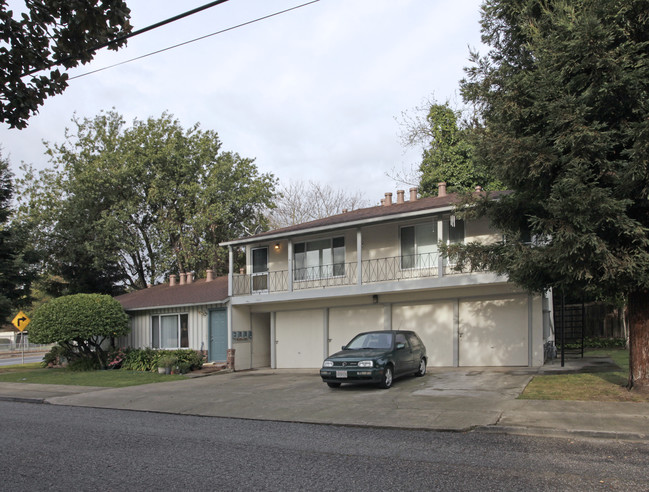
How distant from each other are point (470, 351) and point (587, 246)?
29.9 ft

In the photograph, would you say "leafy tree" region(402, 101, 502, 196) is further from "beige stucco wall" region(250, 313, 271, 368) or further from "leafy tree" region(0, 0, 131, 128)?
"leafy tree" region(0, 0, 131, 128)

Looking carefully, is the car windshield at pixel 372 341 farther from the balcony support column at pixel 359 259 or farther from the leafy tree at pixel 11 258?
the leafy tree at pixel 11 258

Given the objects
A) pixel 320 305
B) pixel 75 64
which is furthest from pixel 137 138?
pixel 75 64

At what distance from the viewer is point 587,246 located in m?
9.77

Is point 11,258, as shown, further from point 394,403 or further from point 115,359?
point 394,403

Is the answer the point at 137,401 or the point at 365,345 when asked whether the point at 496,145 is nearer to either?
the point at 365,345

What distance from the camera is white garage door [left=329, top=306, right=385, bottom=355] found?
799 inches

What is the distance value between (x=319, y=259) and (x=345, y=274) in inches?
54.2

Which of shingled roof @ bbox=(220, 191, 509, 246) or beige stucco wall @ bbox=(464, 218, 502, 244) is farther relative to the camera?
beige stucco wall @ bbox=(464, 218, 502, 244)

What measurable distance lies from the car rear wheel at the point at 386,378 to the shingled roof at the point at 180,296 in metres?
9.87

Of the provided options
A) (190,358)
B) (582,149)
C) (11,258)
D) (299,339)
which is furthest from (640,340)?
(11,258)

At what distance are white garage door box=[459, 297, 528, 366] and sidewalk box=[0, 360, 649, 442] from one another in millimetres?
972

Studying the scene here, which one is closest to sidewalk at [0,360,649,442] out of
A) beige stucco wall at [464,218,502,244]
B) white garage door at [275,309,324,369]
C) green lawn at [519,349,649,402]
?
green lawn at [519,349,649,402]

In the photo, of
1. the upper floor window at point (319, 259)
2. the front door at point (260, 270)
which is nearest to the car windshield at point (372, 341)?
the upper floor window at point (319, 259)
